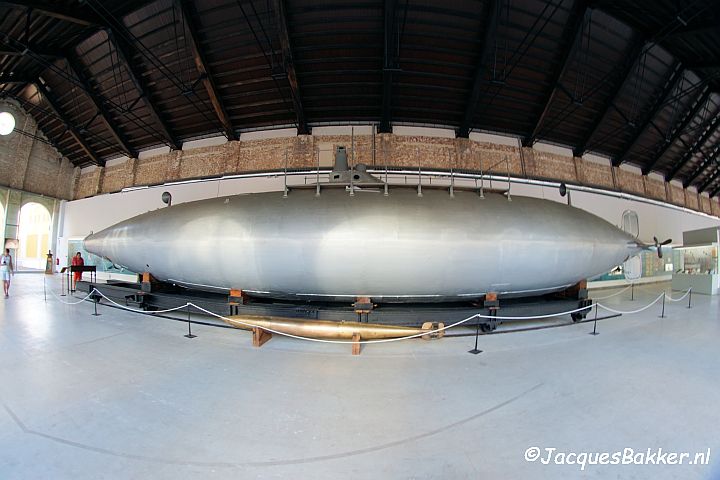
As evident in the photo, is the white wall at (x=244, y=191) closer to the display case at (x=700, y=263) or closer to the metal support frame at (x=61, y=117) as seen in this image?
the metal support frame at (x=61, y=117)

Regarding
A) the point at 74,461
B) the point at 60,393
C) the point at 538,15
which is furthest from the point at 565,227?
the point at 538,15

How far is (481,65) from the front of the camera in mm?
9352

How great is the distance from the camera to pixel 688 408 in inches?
106

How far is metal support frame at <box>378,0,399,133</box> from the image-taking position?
8031mm

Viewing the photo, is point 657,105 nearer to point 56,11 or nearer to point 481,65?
point 481,65

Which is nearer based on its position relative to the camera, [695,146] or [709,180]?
[695,146]

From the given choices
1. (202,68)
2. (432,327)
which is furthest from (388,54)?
(432,327)

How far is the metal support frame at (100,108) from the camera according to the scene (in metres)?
11.6

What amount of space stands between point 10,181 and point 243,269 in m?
23.0

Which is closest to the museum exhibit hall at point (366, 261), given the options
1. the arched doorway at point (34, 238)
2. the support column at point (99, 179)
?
the support column at point (99, 179)

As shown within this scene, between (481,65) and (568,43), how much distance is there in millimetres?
3387

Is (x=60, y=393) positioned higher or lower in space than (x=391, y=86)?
lower

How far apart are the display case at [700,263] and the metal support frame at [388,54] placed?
14.5m

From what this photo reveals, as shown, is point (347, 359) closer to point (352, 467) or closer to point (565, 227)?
point (352, 467)
